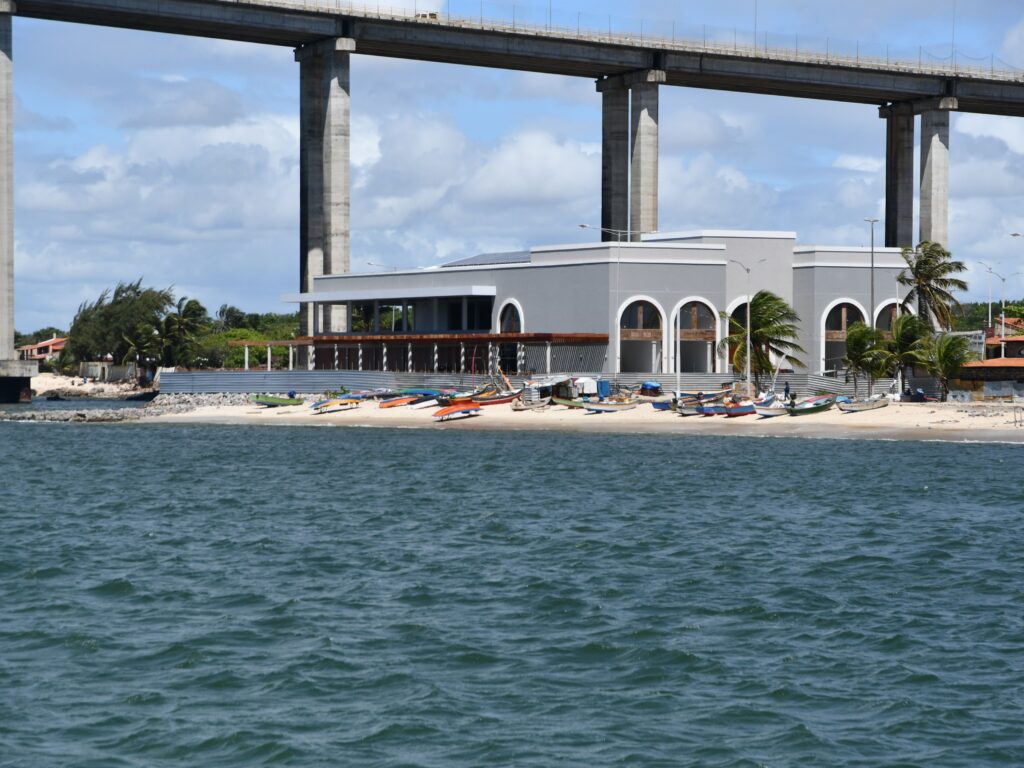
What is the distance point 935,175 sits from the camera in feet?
468

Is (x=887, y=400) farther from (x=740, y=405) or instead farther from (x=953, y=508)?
(x=953, y=508)

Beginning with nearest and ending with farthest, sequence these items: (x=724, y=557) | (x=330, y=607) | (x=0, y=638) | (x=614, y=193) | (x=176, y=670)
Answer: (x=176, y=670) → (x=0, y=638) → (x=330, y=607) → (x=724, y=557) → (x=614, y=193)

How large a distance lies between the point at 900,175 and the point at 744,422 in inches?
2572

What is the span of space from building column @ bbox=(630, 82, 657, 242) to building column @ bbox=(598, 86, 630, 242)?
222cm

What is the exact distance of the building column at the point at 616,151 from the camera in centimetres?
13488

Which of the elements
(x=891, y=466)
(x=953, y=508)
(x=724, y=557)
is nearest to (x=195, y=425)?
(x=891, y=466)

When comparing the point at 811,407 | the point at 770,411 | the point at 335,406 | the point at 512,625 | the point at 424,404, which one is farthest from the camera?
the point at 335,406

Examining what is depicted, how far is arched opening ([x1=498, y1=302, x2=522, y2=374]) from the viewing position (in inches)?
4555

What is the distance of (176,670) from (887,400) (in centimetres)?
7650

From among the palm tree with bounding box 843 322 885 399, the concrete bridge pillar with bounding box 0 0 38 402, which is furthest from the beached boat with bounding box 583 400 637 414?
the concrete bridge pillar with bounding box 0 0 38 402

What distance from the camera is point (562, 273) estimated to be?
376 feet

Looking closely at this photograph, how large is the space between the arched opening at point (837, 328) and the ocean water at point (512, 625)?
62.9 m

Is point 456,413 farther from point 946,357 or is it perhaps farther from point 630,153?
point 630,153

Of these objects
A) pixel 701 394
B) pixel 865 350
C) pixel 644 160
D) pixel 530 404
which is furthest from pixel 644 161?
pixel 530 404
